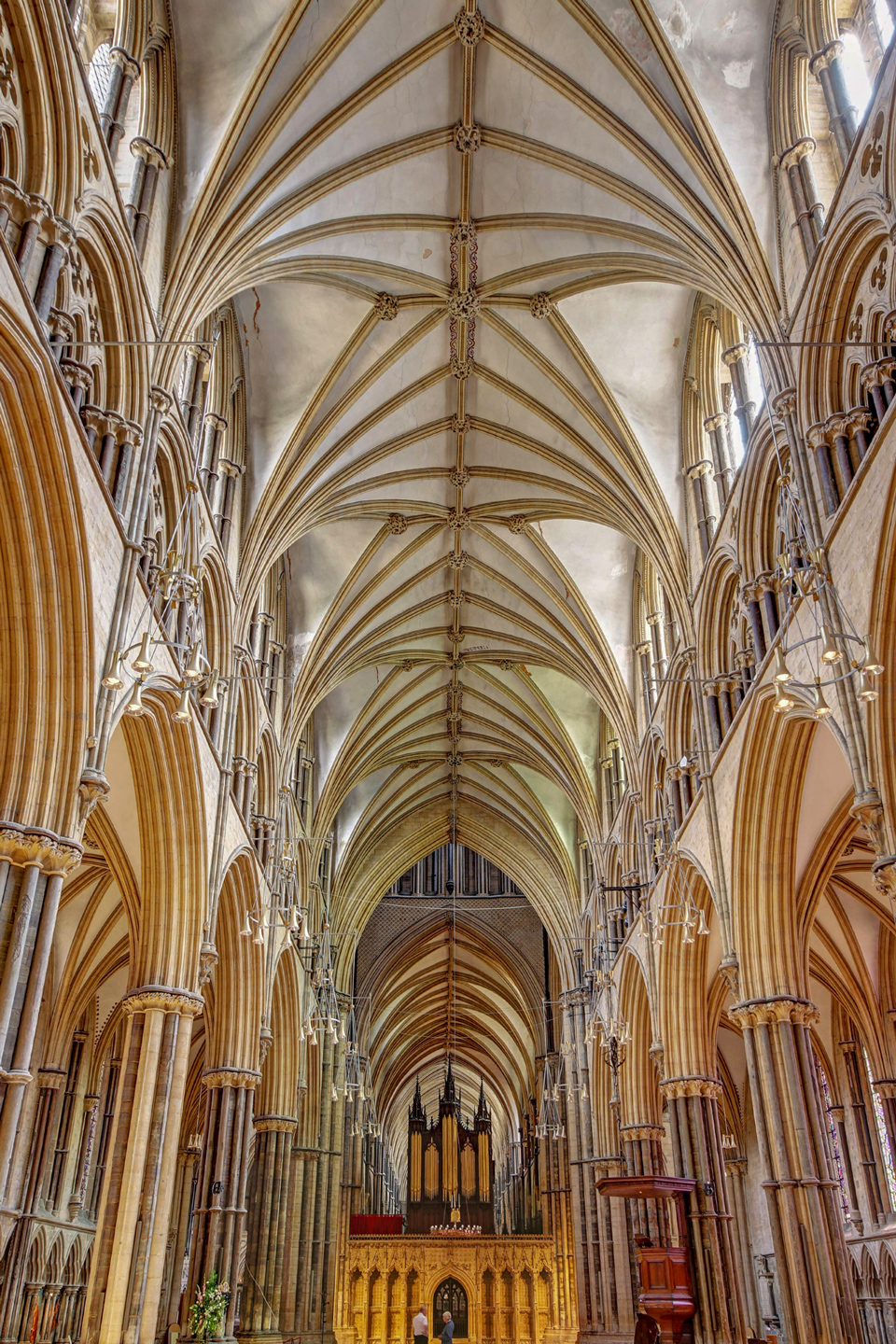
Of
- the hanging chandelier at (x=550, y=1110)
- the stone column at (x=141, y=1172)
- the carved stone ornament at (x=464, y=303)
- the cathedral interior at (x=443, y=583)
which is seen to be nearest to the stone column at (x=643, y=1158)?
the cathedral interior at (x=443, y=583)

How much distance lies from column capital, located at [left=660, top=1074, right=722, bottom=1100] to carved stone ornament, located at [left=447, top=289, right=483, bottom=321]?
1379 cm

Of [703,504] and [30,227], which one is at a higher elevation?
[703,504]

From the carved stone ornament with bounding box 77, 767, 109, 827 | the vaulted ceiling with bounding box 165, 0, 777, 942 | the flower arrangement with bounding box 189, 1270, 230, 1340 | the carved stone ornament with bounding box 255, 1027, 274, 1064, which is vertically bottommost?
the flower arrangement with bounding box 189, 1270, 230, 1340

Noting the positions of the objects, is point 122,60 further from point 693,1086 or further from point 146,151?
point 693,1086

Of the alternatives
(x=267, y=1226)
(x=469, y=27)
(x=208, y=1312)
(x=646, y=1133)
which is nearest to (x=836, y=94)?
(x=469, y=27)

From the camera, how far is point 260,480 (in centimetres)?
1962

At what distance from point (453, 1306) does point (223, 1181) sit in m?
19.7

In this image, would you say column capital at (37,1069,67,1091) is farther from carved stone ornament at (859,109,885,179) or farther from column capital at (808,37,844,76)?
column capital at (808,37,844,76)

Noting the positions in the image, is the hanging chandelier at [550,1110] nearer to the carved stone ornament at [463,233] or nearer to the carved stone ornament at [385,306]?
the carved stone ornament at [385,306]

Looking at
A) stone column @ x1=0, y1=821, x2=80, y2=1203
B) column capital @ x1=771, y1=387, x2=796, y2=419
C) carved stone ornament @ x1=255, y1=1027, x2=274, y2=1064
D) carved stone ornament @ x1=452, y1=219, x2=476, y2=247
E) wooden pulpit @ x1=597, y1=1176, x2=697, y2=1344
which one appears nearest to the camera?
stone column @ x1=0, y1=821, x2=80, y2=1203

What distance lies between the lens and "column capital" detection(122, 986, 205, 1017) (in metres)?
14.5

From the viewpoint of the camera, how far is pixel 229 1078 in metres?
18.7

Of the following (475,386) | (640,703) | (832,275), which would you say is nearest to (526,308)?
(475,386)

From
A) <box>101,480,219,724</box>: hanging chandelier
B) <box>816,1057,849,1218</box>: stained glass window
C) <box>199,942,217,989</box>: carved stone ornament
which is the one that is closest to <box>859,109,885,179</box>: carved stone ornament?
<box>101,480,219,724</box>: hanging chandelier
